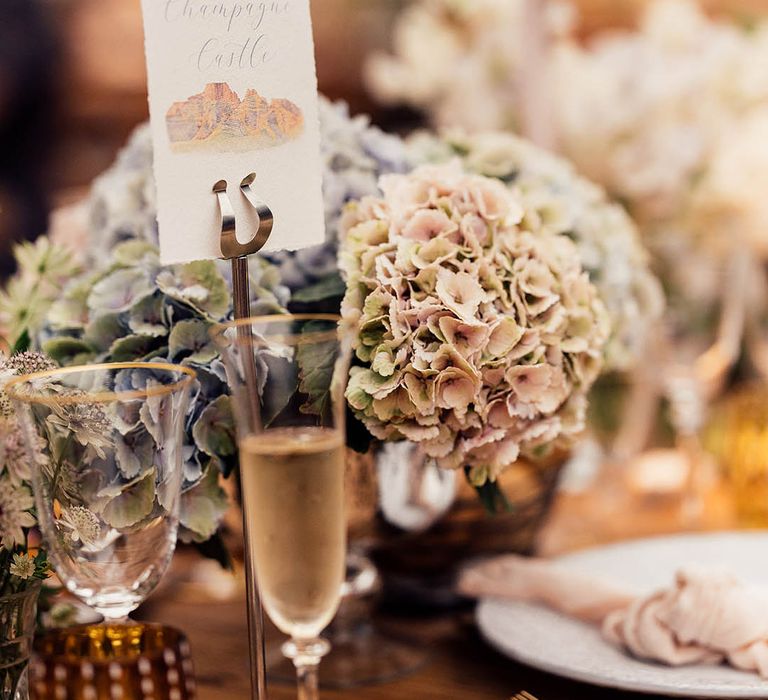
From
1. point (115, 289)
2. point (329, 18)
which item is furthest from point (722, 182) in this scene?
point (329, 18)

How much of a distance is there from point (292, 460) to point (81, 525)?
0.15m

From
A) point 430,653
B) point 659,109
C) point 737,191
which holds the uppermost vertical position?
point 659,109

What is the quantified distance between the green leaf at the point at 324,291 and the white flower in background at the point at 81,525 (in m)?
0.27

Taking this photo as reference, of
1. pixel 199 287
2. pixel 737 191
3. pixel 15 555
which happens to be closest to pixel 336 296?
pixel 199 287

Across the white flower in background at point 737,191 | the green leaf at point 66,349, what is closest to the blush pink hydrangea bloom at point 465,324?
the green leaf at point 66,349

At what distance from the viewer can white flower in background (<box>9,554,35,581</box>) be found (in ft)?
2.29

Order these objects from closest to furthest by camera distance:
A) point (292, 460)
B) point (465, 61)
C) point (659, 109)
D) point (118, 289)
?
point (292, 460) → point (118, 289) → point (659, 109) → point (465, 61)

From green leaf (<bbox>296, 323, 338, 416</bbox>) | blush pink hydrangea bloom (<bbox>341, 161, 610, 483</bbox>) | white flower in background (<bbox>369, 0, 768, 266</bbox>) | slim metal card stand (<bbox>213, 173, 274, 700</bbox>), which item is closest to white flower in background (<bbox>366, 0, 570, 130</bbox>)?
white flower in background (<bbox>369, 0, 768, 266</bbox>)

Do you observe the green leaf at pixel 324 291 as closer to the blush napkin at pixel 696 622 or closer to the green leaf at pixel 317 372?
the green leaf at pixel 317 372

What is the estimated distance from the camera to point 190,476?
787mm

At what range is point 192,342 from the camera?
2.64 ft

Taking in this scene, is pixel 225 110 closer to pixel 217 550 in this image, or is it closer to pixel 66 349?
pixel 66 349

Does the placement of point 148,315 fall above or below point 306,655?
above

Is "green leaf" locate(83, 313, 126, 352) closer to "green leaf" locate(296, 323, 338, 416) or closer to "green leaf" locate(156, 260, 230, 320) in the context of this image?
"green leaf" locate(156, 260, 230, 320)
